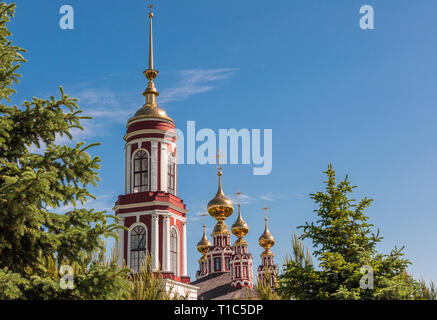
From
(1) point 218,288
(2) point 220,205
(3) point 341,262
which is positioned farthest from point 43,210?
(2) point 220,205

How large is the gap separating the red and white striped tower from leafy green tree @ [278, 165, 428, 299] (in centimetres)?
1420

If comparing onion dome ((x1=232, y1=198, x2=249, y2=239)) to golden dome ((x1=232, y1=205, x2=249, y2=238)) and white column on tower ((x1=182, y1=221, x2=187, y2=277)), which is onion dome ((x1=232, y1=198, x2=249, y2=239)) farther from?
white column on tower ((x1=182, y1=221, x2=187, y2=277))

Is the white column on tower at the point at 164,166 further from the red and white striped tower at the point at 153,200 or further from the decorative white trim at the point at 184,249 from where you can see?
the decorative white trim at the point at 184,249

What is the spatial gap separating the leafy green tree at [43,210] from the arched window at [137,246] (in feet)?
58.3

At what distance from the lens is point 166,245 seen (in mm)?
29062

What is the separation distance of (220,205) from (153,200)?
1005 inches

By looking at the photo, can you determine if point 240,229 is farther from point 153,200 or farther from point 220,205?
point 153,200

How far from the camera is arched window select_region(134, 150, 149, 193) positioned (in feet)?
101

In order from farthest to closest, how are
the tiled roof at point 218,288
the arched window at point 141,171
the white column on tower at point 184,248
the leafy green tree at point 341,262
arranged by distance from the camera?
the tiled roof at point 218,288 → the arched window at point 141,171 → the white column on tower at point 184,248 → the leafy green tree at point 341,262

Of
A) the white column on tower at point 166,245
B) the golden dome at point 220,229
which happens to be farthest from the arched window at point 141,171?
the golden dome at point 220,229

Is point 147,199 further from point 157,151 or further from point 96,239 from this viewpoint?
point 96,239

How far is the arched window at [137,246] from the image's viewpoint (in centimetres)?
2917

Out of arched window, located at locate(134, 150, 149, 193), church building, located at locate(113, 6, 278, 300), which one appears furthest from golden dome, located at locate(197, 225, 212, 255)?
arched window, located at locate(134, 150, 149, 193)
